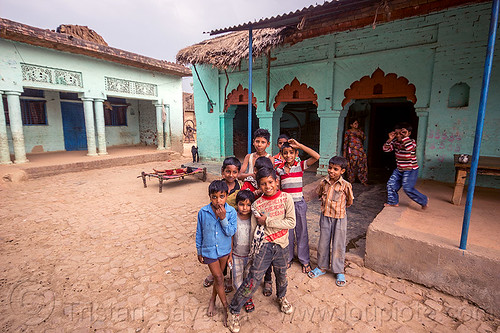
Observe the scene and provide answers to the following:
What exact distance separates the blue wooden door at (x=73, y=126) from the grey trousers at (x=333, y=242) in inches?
544

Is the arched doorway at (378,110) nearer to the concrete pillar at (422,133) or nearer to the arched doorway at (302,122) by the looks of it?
the concrete pillar at (422,133)

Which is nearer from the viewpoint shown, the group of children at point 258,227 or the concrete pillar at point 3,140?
the group of children at point 258,227

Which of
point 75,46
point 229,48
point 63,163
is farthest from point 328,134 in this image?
point 75,46

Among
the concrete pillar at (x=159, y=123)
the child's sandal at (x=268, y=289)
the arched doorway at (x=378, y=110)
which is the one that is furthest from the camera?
the concrete pillar at (x=159, y=123)

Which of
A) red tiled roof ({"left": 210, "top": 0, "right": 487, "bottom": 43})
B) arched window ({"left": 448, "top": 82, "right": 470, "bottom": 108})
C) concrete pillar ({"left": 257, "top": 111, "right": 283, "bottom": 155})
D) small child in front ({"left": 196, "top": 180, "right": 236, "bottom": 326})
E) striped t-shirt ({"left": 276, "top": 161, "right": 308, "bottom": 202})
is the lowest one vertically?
small child in front ({"left": 196, "top": 180, "right": 236, "bottom": 326})

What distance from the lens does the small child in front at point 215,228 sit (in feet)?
7.25

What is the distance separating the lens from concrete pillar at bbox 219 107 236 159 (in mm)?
9719

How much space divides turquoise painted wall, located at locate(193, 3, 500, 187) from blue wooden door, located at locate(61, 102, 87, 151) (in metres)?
11.0

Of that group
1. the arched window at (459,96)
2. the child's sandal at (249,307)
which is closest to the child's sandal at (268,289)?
the child's sandal at (249,307)

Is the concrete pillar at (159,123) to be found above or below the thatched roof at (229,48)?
below

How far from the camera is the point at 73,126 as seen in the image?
1261 centimetres

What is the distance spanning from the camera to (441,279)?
107 inches

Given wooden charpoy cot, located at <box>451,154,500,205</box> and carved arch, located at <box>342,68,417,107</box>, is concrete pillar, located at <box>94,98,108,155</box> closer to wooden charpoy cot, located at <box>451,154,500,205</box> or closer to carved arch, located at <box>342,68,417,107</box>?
carved arch, located at <box>342,68,417,107</box>

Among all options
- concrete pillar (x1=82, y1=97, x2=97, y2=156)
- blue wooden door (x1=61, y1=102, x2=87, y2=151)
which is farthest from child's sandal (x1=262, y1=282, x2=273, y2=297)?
blue wooden door (x1=61, y1=102, x2=87, y2=151)
